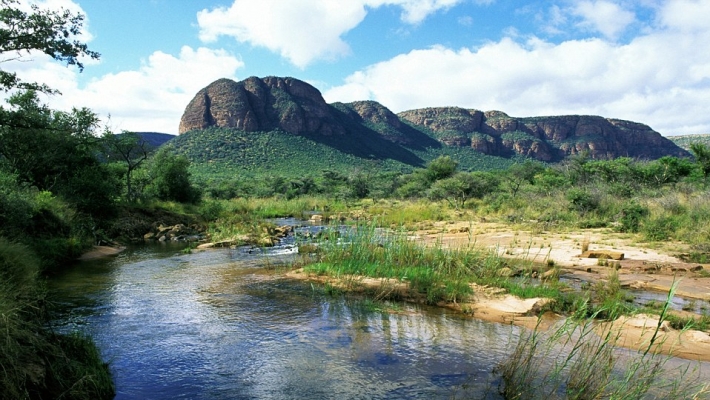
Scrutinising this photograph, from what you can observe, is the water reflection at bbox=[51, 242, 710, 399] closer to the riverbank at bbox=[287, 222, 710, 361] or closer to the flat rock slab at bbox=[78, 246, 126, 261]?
the riverbank at bbox=[287, 222, 710, 361]

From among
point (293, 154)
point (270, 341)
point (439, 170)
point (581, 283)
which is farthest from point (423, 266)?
point (293, 154)

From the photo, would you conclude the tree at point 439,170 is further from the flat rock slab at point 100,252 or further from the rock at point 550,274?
the rock at point 550,274

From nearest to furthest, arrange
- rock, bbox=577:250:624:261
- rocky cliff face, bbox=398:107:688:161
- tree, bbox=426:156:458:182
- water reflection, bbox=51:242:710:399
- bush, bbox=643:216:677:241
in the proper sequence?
water reflection, bbox=51:242:710:399 → rock, bbox=577:250:624:261 → bush, bbox=643:216:677:241 → tree, bbox=426:156:458:182 → rocky cliff face, bbox=398:107:688:161

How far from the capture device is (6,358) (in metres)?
4.52

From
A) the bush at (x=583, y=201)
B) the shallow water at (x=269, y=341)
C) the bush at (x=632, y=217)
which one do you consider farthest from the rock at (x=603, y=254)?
the bush at (x=583, y=201)

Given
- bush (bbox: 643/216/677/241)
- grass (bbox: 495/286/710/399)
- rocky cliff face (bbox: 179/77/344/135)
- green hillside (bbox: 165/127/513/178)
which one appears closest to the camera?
grass (bbox: 495/286/710/399)

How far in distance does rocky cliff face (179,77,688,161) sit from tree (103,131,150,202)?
250 feet

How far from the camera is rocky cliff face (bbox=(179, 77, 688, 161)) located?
11131 centimetres

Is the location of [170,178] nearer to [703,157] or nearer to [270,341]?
[270,341]

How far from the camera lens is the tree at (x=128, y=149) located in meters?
27.2

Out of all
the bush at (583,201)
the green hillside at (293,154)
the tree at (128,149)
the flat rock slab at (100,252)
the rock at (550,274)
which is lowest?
the rock at (550,274)

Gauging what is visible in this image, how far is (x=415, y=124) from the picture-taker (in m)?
158

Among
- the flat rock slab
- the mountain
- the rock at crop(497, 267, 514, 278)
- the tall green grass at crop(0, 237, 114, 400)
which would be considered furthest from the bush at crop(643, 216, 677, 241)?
the mountain

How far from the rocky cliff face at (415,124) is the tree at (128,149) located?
76.2m
